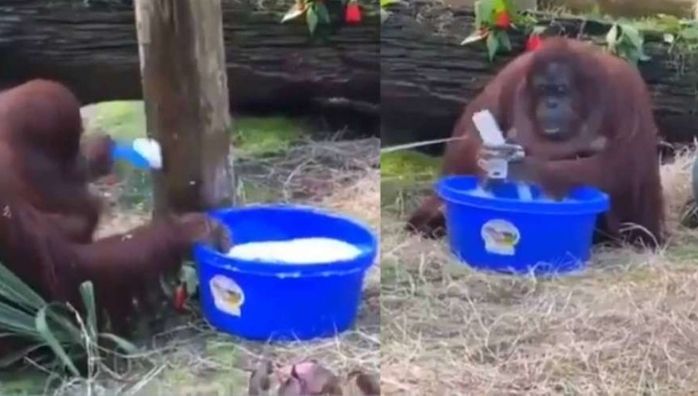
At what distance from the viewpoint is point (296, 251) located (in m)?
1.69

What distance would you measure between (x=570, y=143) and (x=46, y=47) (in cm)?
81

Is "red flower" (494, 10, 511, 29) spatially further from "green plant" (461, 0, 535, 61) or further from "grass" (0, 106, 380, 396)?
"grass" (0, 106, 380, 396)

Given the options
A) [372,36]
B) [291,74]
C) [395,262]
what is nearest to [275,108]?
[291,74]

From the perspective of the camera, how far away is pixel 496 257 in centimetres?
165

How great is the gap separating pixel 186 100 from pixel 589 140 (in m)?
0.64

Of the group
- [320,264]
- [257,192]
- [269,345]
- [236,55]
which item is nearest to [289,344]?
[269,345]

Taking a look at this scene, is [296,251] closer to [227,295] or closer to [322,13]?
[227,295]

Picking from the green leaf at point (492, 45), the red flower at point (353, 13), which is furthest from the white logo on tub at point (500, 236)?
the red flower at point (353, 13)

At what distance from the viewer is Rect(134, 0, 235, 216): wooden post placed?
1.64 meters

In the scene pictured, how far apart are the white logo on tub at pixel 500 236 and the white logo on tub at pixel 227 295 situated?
0.38 metres

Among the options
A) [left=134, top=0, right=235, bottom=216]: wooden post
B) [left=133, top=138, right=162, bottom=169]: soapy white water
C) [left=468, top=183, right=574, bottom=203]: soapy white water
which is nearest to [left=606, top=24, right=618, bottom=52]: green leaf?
[left=468, top=183, right=574, bottom=203]: soapy white water

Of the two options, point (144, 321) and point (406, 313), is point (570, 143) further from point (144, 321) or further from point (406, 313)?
point (144, 321)

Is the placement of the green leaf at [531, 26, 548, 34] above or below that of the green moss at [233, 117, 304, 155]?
above

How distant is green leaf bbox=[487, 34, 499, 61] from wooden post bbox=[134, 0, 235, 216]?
0.40m
